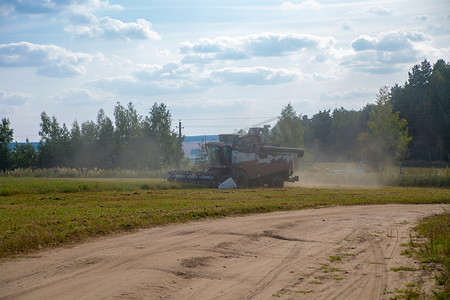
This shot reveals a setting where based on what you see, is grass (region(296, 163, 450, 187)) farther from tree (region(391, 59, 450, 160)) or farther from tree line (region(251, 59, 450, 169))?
tree (region(391, 59, 450, 160))

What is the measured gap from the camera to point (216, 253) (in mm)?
8922

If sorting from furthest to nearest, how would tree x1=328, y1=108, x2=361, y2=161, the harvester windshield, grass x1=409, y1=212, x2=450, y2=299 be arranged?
tree x1=328, y1=108, x2=361, y2=161, the harvester windshield, grass x1=409, y1=212, x2=450, y2=299

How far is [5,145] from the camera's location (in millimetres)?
53688

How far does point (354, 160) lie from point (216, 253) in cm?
8439

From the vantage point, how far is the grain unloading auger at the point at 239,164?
95.1 feet

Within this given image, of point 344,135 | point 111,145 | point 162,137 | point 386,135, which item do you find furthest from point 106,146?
point 344,135

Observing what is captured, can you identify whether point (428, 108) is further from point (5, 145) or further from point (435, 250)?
point (435, 250)

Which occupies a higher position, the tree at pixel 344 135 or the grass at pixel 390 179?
the tree at pixel 344 135

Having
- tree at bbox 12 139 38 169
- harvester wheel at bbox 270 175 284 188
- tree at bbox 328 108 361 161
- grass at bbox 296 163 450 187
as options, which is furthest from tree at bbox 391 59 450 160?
tree at bbox 12 139 38 169

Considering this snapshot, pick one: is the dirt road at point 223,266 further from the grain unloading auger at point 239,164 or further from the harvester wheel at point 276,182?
the harvester wheel at point 276,182

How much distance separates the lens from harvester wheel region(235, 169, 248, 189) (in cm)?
2916

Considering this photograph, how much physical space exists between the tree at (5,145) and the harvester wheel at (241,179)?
114 ft

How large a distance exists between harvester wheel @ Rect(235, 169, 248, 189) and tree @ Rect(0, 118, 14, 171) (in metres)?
34.8

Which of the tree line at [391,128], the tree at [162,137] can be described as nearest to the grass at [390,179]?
the tree line at [391,128]
